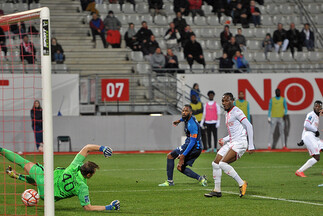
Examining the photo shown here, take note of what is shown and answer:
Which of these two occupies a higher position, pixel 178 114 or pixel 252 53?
pixel 252 53

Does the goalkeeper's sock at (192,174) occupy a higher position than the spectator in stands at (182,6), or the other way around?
Result: the spectator in stands at (182,6)

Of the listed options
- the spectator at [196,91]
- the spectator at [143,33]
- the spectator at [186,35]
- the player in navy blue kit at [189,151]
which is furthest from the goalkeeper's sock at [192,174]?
A: the spectator at [186,35]

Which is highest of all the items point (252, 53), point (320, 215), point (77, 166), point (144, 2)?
point (144, 2)

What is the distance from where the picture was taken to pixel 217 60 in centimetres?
3017

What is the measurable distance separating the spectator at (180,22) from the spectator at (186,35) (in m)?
0.27

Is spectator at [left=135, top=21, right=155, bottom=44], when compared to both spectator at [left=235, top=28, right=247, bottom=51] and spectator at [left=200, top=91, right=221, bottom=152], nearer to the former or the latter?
spectator at [left=235, top=28, right=247, bottom=51]

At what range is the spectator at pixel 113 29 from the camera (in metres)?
29.5

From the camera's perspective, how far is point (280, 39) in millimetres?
31141

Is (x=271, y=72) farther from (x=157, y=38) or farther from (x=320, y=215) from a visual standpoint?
(x=320, y=215)

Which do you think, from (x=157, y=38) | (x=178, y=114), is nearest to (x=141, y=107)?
(x=178, y=114)

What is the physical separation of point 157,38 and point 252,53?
14.2ft

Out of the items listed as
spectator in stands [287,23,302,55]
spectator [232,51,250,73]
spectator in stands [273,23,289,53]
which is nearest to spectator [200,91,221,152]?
spectator [232,51,250,73]

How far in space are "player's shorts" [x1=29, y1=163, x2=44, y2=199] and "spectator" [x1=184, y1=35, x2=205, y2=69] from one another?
18104mm

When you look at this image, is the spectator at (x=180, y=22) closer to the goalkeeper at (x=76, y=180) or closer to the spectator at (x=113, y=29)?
the spectator at (x=113, y=29)
